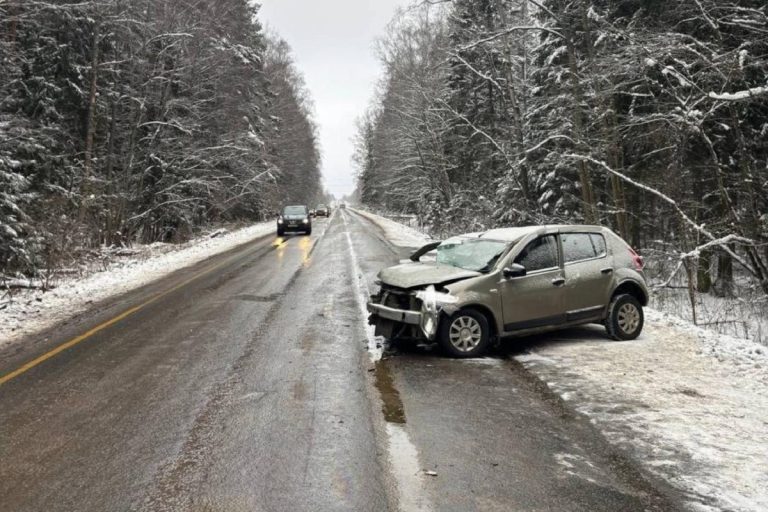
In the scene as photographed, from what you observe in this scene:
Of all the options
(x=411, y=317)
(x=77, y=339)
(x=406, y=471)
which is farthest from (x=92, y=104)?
(x=406, y=471)

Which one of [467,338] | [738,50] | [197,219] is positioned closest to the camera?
[467,338]

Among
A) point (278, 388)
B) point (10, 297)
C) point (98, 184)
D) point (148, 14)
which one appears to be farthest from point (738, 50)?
point (148, 14)

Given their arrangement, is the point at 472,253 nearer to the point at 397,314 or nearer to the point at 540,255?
the point at 540,255

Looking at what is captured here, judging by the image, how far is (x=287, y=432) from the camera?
14.8 ft

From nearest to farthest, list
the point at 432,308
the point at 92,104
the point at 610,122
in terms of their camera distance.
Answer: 1. the point at 432,308
2. the point at 610,122
3. the point at 92,104

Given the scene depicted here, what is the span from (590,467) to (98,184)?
21315mm

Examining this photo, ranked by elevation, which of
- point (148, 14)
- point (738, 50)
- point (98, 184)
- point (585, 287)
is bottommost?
point (585, 287)

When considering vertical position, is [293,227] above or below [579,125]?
below

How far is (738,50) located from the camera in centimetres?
984

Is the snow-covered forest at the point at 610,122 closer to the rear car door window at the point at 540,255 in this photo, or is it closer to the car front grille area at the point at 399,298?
the rear car door window at the point at 540,255

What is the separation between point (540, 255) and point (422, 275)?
1.63 metres

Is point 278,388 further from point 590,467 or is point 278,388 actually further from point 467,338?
point 590,467

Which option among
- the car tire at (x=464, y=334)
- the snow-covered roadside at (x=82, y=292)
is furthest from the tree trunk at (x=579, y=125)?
the snow-covered roadside at (x=82, y=292)

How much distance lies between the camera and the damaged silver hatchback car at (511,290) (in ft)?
22.2
